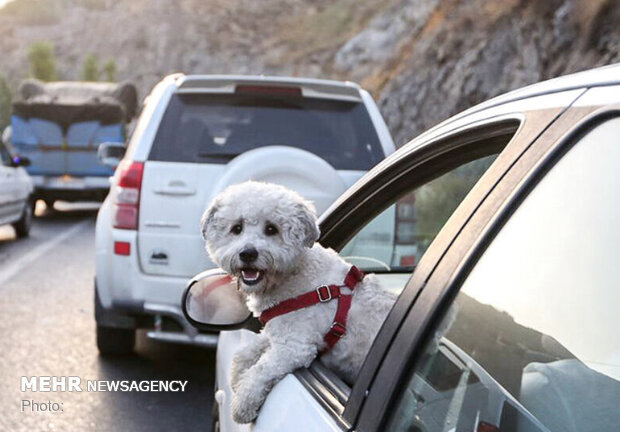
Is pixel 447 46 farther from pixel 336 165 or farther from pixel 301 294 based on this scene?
pixel 301 294

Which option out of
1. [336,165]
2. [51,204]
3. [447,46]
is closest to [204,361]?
[336,165]

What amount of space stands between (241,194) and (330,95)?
3.98 metres

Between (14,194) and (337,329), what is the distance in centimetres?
1239

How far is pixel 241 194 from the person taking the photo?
2.95 meters

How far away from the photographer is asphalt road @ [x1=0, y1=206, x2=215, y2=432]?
5.46m

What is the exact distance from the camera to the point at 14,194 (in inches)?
558

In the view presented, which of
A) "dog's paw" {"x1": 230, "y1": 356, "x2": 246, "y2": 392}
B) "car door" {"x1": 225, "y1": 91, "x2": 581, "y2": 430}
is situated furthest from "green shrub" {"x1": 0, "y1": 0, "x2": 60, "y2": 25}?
"dog's paw" {"x1": 230, "y1": 356, "x2": 246, "y2": 392}

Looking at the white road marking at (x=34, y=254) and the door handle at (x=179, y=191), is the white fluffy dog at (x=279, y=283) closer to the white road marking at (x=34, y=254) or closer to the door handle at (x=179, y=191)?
the door handle at (x=179, y=191)

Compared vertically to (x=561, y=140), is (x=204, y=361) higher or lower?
lower

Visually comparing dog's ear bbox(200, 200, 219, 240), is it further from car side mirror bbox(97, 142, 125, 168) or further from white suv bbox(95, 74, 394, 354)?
car side mirror bbox(97, 142, 125, 168)

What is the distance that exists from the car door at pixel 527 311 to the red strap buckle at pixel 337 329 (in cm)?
73

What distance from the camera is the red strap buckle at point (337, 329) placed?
2.63 m

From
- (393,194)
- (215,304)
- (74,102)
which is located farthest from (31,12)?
(393,194)

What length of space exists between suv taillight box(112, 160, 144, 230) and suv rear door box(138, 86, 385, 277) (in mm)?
46
